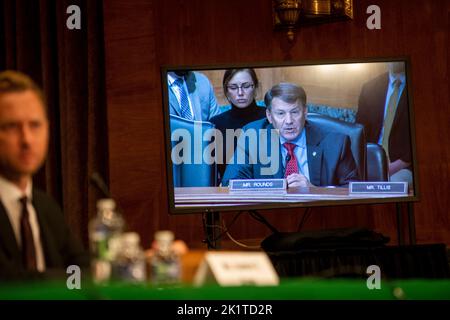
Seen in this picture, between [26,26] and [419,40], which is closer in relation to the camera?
[26,26]

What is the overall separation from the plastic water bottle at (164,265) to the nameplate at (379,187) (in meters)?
2.14

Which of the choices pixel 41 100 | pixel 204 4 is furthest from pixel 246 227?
pixel 41 100

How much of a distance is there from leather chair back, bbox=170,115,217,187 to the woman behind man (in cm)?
5

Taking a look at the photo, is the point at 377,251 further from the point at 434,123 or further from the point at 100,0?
the point at 100,0

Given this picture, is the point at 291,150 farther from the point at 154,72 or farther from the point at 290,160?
the point at 154,72

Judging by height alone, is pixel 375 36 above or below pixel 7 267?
above

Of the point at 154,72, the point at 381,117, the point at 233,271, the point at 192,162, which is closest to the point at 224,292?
the point at 233,271

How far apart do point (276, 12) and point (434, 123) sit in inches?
37.3

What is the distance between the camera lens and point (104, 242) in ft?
5.17

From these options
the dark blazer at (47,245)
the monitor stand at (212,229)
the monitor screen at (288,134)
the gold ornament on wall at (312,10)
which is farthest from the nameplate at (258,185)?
the dark blazer at (47,245)

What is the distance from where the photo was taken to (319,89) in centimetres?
364

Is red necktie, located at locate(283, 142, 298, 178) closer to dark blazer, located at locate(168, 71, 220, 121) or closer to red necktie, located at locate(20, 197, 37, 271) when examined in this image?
dark blazer, located at locate(168, 71, 220, 121)

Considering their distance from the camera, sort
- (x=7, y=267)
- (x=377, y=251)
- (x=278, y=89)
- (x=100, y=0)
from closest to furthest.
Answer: (x=7, y=267) → (x=377, y=251) → (x=278, y=89) → (x=100, y=0)

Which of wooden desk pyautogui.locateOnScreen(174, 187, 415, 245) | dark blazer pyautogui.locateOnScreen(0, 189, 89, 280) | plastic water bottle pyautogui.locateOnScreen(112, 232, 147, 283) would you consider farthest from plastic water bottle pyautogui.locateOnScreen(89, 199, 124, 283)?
wooden desk pyautogui.locateOnScreen(174, 187, 415, 245)
